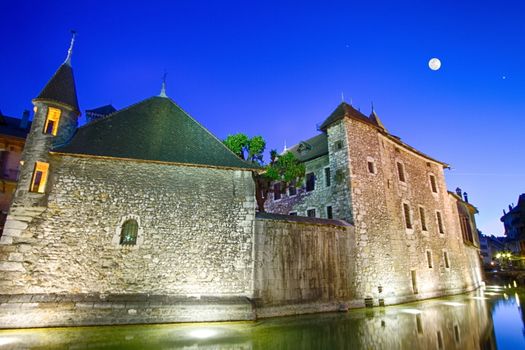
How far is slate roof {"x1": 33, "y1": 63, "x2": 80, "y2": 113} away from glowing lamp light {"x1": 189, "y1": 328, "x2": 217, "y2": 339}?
983cm

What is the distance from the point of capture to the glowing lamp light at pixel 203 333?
24.3ft

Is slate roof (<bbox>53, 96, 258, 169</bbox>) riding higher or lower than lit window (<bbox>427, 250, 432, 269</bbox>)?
higher

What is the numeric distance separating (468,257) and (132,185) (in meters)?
25.8

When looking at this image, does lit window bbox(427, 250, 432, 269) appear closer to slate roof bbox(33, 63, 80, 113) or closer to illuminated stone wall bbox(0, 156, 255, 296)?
illuminated stone wall bbox(0, 156, 255, 296)

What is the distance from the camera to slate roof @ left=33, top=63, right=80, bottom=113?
35.6 feet

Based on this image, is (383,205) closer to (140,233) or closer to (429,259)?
(429,259)

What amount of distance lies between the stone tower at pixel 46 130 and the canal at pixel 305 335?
432cm

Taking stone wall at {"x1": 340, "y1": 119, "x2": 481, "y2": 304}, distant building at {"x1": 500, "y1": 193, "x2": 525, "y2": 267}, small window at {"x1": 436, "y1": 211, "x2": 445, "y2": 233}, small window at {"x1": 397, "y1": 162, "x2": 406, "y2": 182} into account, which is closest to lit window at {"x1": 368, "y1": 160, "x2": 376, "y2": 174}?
stone wall at {"x1": 340, "y1": 119, "x2": 481, "y2": 304}

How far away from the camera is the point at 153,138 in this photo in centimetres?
1153

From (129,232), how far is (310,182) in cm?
1183

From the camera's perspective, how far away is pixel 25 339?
22.4 ft

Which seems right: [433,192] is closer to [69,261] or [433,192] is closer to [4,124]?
[69,261]

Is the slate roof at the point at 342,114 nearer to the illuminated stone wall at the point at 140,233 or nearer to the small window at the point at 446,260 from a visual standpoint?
the illuminated stone wall at the point at 140,233

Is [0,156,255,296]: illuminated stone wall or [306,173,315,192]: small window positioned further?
[306,173,315,192]: small window
